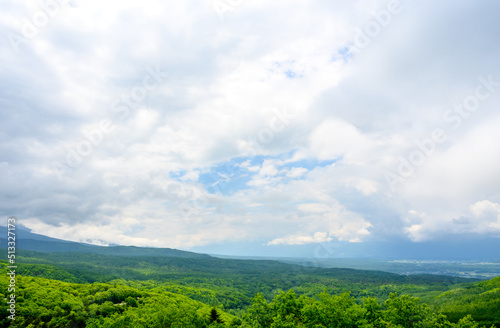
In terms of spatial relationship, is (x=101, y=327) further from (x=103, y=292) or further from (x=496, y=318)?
(x=496, y=318)

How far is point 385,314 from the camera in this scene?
3544 cm

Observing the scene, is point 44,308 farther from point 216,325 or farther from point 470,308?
point 470,308

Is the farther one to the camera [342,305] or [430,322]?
[342,305]

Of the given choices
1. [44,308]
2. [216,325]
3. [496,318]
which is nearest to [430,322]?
[496,318]

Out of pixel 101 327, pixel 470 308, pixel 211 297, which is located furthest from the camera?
pixel 211 297

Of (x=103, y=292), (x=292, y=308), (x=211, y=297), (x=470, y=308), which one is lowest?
(x=211, y=297)

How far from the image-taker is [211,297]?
6211 inches

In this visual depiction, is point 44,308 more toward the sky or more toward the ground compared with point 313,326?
more toward the ground

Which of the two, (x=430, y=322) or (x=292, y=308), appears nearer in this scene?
(x=430, y=322)

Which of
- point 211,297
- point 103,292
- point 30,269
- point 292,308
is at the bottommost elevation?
point 211,297

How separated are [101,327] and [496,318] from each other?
74695 mm

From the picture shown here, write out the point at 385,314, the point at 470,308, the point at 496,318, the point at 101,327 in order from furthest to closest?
the point at 470,308, the point at 101,327, the point at 496,318, the point at 385,314

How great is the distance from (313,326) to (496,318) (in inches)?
1535

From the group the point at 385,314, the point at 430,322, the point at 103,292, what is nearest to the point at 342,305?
the point at 385,314
